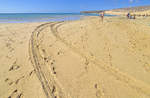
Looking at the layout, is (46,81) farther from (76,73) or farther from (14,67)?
(14,67)

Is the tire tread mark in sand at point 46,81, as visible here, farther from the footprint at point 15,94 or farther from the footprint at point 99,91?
the footprint at point 99,91

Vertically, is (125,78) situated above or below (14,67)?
below

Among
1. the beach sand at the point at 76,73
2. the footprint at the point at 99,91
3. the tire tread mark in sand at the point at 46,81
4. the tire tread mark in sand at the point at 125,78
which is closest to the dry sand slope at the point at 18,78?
the beach sand at the point at 76,73

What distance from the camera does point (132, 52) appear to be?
3.97 metres

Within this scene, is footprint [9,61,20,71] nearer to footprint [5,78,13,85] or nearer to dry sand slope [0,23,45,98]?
dry sand slope [0,23,45,98]

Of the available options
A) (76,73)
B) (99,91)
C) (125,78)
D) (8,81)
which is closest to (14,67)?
(8,81)

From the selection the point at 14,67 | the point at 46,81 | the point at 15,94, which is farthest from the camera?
the point at 14,67

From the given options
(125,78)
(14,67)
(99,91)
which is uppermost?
(14,67)

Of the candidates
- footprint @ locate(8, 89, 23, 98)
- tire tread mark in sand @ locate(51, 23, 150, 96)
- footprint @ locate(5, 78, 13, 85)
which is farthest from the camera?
footprint @ locate(5, 78, 13, 85)

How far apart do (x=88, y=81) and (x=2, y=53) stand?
158 inches

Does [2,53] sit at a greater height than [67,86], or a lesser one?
greater

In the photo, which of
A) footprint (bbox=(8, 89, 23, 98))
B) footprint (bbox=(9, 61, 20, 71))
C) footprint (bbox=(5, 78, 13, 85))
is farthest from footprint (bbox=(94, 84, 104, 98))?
footprint (bbox=(9, 61, 20, 71))

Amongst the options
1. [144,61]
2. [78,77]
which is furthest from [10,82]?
[144,61]

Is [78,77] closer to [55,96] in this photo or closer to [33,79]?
[55,96]
